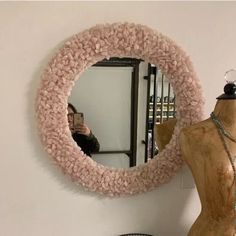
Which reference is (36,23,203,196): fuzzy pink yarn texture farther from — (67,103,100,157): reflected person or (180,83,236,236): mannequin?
(180,83,236,236): mannequin

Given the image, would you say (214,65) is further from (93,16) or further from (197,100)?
(93,16)

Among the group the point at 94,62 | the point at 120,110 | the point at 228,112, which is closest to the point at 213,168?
the point at 228,112

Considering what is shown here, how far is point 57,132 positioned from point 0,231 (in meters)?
0.39

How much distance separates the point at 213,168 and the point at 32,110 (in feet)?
1.95

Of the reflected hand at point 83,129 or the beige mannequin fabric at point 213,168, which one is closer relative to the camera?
the beige mannequin fabric at point 213,168

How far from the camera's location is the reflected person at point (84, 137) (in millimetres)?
1110

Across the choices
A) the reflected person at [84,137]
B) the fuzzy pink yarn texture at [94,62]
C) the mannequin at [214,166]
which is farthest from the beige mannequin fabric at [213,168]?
the reflected person at [84,137]

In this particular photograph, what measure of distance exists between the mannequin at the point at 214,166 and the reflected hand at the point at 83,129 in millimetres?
313

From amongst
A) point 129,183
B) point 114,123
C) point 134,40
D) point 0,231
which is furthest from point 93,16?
point 0,231

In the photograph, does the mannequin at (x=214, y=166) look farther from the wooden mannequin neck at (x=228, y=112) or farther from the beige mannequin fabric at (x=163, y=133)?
the beige mannequin fabric at (x=163, y=133)

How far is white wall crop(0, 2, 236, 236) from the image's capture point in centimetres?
106

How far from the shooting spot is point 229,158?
0.95 m

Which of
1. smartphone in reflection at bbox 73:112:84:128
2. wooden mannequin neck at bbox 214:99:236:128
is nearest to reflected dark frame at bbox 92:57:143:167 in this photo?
smartphone in reflection at bbox 73:112:84:128

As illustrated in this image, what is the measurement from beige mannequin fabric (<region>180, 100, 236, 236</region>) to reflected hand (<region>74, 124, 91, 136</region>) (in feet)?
1.03
